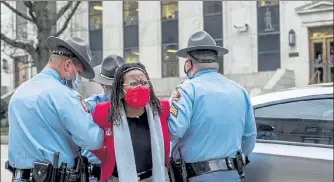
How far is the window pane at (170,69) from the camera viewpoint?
24.2m

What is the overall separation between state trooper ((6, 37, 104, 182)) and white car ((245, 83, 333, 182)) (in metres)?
1.53

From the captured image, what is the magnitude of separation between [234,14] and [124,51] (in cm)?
684

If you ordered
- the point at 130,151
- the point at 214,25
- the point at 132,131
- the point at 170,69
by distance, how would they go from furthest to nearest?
the point at 170,69 → the point at 214,25 → the point at 132,131 → the point at 130,151

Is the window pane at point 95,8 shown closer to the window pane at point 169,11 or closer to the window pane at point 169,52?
the window pane at point 169,11

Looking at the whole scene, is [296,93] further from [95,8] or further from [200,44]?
[95,8]

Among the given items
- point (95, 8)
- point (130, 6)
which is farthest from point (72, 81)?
point (95, 8)

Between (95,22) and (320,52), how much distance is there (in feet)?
42.6

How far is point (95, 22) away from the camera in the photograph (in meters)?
27.2

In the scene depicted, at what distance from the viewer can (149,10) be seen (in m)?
25.1

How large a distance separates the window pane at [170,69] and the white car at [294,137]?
2014 centimetres

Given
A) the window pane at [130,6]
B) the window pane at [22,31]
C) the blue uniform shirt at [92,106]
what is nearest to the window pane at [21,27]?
the window pane at [22,31]

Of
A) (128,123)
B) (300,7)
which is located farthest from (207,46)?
(300,7)

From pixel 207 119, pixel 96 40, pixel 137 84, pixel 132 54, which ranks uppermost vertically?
pixel 96 40

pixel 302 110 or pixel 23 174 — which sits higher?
pixel 302 110
